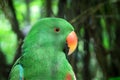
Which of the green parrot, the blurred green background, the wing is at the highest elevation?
the green parrot

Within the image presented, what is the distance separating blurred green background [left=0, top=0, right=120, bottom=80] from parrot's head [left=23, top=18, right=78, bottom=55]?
572 millimetres

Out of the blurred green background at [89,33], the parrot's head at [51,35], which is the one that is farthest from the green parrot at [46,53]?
the blurred green background at [89,33]

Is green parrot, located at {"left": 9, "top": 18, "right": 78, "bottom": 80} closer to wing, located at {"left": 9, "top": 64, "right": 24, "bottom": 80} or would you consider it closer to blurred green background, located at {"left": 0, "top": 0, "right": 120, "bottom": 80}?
wing, located at {"left": 9, "top": 64, "right": 24, "bottom": 80}

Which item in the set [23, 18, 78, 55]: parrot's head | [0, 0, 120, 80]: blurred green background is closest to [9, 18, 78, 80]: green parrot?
[23, 18, 78, 55]: parrot's head

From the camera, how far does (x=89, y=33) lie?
2311 mm

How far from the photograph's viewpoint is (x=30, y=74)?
4.55 ft

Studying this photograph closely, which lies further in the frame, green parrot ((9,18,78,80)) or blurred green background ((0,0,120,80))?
blurred green background ((0,0,120,80))

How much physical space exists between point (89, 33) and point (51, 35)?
90 cm

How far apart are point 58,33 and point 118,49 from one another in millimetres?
1202

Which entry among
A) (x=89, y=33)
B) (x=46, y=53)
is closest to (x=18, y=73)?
(x=46, y=53)

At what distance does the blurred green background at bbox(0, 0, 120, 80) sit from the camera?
2.16m

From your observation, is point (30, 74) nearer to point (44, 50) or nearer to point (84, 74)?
point (44, 50)

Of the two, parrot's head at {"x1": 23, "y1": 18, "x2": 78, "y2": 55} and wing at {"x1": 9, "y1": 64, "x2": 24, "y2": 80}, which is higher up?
parrot's head at {"x1": 23, "y1": 18, "x2": 78, "y2": 55}

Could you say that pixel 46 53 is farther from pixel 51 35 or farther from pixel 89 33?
pixel 89 33
